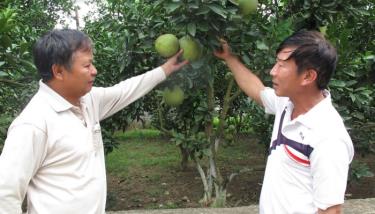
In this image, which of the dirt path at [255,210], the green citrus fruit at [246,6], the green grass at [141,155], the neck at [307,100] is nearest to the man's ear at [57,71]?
the neck at [307,100]

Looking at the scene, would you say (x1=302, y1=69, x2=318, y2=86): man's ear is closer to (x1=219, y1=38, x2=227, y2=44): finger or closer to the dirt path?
(x1=219, y1=38, x2=227, y2=44): finger

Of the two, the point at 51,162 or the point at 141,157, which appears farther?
the point at 141,157

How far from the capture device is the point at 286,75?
1683mm

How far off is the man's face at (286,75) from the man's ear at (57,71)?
723 millimetres

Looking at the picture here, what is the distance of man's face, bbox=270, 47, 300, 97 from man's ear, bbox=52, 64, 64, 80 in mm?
723

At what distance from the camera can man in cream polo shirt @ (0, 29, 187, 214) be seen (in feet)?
5.05

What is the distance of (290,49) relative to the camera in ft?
5.51

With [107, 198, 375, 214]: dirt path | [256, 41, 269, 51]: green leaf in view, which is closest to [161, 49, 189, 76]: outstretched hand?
[256, 41, 269, 51]: green leaf

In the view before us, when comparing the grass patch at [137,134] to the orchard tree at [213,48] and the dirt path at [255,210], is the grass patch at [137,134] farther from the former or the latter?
the dirt path at [255,210]

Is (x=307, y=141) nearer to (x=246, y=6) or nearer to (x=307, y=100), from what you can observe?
(x=307, y=100)

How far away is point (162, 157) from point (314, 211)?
5873 mm

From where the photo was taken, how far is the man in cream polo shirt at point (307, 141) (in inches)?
59.7

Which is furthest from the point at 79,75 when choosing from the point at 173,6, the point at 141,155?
the point at 141,155

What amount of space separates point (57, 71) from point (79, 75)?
73 mm
